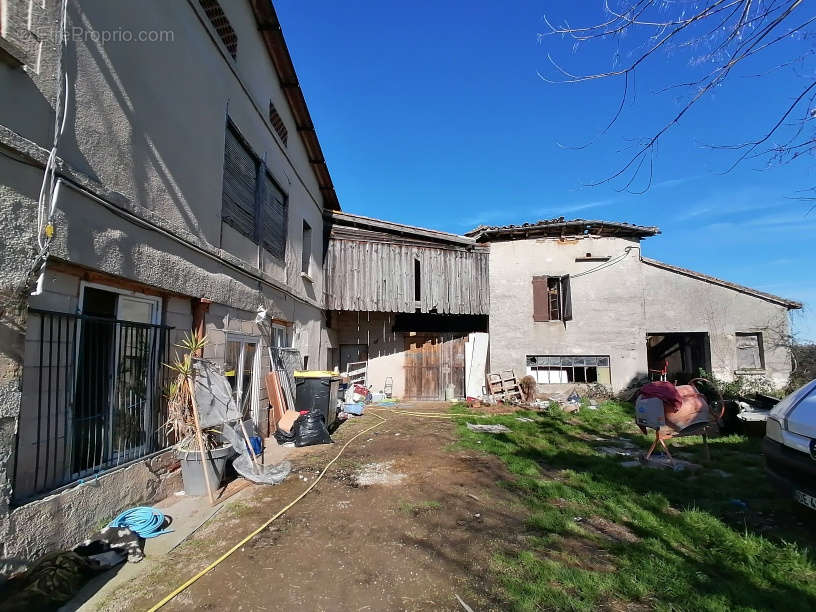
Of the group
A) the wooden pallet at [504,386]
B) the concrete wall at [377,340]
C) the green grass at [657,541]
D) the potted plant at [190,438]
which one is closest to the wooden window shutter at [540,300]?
the wooden pallet at [504,386]

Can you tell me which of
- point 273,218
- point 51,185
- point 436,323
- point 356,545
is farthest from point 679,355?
point 51,185

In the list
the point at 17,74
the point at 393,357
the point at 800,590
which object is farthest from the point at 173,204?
the point at 393,357

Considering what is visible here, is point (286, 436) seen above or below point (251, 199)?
below

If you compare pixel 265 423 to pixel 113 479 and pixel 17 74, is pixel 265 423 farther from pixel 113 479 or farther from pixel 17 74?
pixel 17 74

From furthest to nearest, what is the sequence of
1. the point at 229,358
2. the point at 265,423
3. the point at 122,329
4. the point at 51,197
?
the point at 265,423 → the point at 229,358 → the point at 122,329 → the point at 51,197

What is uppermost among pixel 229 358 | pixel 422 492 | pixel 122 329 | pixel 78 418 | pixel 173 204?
pixel 173 204

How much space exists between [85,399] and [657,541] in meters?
5.38

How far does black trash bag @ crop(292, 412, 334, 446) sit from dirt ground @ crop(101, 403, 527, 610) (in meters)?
1.24

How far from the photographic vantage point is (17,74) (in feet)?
9.01

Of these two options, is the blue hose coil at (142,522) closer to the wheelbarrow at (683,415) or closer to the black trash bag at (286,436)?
the black trash bag at (286,436)

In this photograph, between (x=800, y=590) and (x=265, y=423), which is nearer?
(x=800, y=590)

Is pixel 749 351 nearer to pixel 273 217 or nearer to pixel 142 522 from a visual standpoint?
pixel 273 217

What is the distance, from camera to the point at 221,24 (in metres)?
5.87

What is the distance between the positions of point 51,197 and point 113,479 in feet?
8.22
